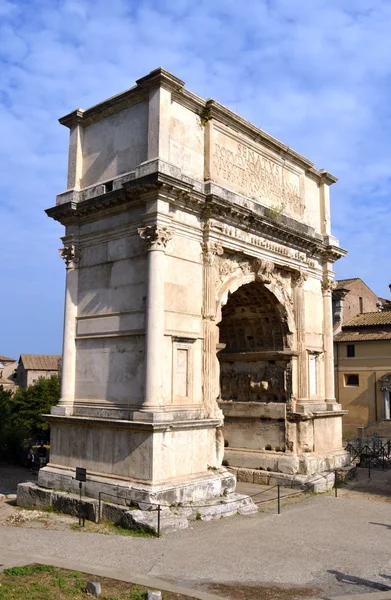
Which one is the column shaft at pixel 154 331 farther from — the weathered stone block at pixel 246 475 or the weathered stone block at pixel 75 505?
the weathered stone block at pixel 246 475

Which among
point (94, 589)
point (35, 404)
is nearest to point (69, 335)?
point (94, 589)

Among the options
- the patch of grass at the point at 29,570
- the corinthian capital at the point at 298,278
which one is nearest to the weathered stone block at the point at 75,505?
the patch of grass at the point at 29,570

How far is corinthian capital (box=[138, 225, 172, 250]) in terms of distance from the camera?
12.5 m

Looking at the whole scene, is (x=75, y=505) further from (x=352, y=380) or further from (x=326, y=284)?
(x=352, y=380)

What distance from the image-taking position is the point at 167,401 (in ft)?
40.9

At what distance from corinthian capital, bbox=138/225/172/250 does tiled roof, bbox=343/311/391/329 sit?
25.5 meters

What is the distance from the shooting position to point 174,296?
42.5 ft

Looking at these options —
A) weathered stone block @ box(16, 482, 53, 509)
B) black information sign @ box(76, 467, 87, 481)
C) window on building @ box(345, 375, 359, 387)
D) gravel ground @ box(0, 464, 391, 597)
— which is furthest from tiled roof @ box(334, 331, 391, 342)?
black information sign @ box(76, 467, 87, 481)

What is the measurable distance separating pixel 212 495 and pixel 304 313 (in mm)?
7003

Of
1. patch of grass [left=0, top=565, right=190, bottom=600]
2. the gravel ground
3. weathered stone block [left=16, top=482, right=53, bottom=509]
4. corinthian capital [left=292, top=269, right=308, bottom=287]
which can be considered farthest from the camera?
corinthian capital [left=292, top=269, right=308, bottom=287]

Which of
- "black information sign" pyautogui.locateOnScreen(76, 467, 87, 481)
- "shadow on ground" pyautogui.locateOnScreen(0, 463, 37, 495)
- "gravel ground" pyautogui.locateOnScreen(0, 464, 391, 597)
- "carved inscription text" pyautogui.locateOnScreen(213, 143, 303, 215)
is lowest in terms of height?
"shadow on ground" pyautogui.locateOnScreen(0, 463, 37, 495)

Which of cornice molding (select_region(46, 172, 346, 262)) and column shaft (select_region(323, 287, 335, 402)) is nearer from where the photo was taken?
cornice molding (select_region(46, 172, 346, 262))

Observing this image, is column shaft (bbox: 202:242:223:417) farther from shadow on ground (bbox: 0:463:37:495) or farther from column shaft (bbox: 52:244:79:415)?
shadow on ground (bbox: 0:463:37:495)

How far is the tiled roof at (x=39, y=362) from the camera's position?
64.9 metres
